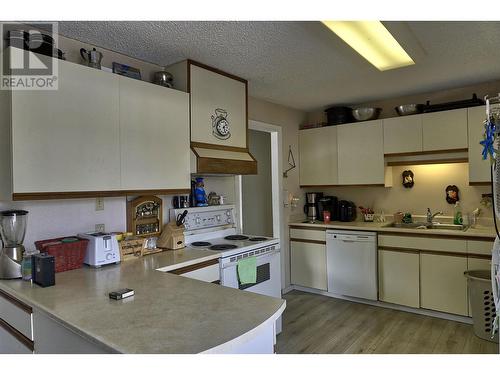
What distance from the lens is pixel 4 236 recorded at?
189cm

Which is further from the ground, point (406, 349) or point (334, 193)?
point (334, 193)

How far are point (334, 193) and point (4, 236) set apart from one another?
373 centimetres

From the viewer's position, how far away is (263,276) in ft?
9.29

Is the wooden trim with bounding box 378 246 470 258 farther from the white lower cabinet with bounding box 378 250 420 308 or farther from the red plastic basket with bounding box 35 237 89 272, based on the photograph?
the red plastic basket with bounding box 35 237 89 272

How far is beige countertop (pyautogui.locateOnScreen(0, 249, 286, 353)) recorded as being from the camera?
1.14 metres

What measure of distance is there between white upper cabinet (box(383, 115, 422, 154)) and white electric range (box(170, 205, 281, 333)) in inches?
72.8

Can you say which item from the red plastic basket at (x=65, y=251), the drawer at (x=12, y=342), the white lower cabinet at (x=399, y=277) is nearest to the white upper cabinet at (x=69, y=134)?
the red plastic basket at (x=65, y=251)

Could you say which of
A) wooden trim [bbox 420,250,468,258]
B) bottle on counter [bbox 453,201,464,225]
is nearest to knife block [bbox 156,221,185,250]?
wooden trim [bbox 420,250,468,258]

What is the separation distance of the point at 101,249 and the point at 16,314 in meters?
0.55

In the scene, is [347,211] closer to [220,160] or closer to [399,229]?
[399,229]

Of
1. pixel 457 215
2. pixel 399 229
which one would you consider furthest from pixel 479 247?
pixel 399 229

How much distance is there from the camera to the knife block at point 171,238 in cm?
264

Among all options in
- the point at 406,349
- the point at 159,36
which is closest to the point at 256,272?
the point at 406,349
